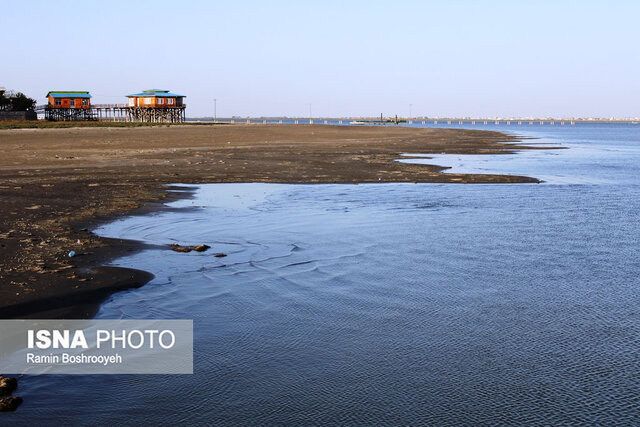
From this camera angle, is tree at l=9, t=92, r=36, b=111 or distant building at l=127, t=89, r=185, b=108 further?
distant building at l=127, t=89, r=185, b=108

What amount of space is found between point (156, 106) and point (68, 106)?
16159 mm

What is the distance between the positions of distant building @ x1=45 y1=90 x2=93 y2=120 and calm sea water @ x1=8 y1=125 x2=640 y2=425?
334 feet

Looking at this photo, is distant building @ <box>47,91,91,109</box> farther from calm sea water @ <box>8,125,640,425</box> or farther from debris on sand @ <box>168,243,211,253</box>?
debris on sand @ <box>168,243,211,253</box>

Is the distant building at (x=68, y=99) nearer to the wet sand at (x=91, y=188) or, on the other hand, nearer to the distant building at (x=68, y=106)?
the distant building at (x=68, y=106)

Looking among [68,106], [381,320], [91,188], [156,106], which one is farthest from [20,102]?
[381,320]

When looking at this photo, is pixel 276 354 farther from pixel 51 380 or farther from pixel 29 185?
pixel 29 185

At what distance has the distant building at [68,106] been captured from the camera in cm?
11012

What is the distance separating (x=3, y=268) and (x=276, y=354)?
5.32 metres

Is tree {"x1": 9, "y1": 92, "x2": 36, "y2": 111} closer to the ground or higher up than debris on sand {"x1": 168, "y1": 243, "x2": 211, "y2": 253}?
higher up

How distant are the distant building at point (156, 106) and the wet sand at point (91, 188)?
7560 centimetres

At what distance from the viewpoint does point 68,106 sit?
11150 centimetres

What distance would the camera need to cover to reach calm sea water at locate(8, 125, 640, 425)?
654 cm

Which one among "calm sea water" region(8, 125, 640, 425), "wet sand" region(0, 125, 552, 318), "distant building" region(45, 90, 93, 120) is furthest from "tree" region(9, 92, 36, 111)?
"calm sea water" region(8, 125, 640, 425)

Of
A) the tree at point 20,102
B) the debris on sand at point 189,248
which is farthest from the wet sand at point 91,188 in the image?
the tree at point 20,102
